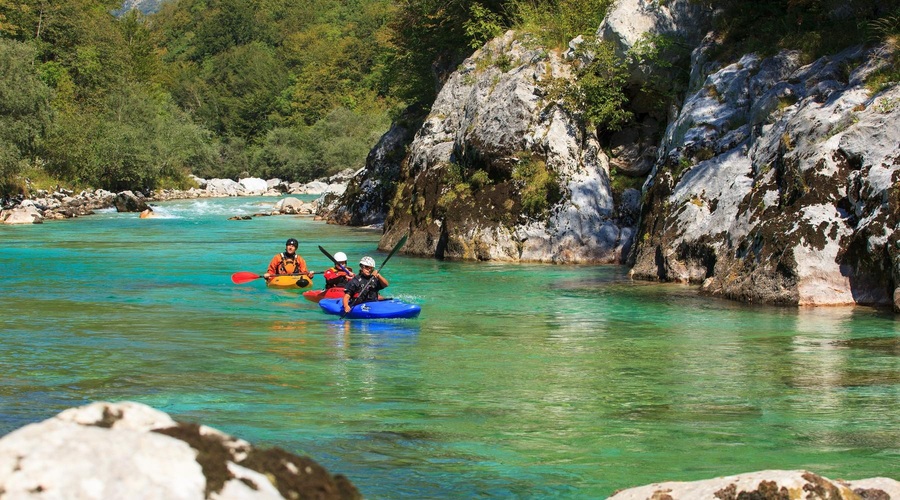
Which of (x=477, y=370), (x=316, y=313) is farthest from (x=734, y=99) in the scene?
(x=477, y=370)

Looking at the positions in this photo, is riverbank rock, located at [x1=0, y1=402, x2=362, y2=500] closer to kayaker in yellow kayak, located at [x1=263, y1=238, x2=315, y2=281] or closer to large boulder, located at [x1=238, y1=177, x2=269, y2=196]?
kayaker in yellow kayak, located at [x1=263, y1=238, x2=315, y2=281]

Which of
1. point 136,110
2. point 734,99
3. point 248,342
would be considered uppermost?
point 136,110

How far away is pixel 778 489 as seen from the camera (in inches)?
137

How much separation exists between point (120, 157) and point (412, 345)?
39.8 meters

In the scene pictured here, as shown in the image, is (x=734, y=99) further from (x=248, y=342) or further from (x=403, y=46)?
(x=403, y=46)

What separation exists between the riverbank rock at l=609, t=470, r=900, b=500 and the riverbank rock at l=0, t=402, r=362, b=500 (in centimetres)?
142

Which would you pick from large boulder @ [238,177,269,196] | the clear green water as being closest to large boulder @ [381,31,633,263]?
the clear green water

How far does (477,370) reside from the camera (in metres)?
8.41

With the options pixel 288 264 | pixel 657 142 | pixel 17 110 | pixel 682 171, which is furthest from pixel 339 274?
pixel 17 110

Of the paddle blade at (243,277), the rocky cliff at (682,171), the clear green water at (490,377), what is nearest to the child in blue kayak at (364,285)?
the clear green water at (490,377)

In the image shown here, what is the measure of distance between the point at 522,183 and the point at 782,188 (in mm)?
6195

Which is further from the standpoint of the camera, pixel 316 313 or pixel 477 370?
pixel 316 313

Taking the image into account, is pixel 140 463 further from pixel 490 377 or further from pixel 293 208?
pixel 293 208

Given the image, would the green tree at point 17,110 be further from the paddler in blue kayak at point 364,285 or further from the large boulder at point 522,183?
the paddler in blue kayak at point 364,285
